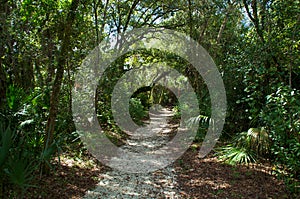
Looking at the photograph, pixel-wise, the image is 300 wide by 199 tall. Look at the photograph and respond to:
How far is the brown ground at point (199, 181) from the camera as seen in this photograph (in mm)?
3689

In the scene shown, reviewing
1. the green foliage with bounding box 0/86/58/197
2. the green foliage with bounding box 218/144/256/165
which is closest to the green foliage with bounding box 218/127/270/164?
the green foliage with bounding box 218/144/256/165

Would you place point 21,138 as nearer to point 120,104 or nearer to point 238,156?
point 238,156

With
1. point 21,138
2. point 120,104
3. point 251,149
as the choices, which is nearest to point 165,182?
point 251,149

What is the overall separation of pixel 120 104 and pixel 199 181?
5.26 meters

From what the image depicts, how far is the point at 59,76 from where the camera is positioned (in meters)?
3.97

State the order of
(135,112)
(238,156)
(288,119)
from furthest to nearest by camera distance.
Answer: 1. (135,112)
2. (238,156)
3. (288,119)

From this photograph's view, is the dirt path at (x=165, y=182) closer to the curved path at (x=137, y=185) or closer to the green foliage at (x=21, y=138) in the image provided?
the curved path at (x=137, y=185)

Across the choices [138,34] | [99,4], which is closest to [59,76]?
[99,4]

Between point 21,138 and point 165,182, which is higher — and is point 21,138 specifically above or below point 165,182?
above

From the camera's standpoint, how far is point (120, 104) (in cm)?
913

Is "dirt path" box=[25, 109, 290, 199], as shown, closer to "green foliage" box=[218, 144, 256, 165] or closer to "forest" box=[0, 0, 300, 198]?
"forest" box=[0, 0, 300, 198]

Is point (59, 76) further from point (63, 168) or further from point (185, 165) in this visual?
point (185, 165)

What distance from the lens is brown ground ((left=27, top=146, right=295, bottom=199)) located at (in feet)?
12.1

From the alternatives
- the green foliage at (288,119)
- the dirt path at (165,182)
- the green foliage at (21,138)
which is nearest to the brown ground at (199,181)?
the dirt path at (165,182)
